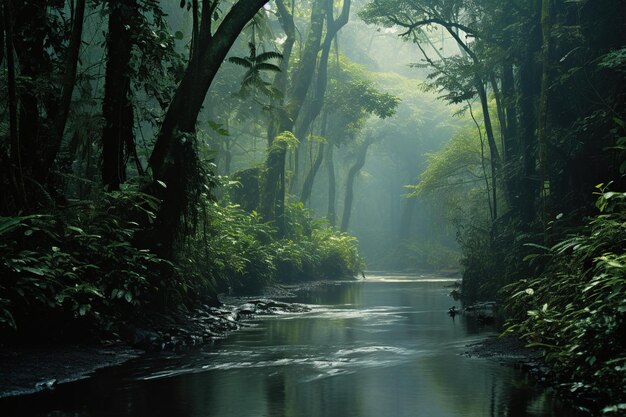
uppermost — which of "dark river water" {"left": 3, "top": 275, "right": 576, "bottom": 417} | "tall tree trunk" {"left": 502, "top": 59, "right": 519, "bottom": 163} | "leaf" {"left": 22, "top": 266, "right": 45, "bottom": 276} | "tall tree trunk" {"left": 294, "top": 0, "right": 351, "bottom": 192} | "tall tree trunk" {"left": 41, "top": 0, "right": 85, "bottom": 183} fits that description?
"tall tree trunk" {"left": 294, "top": 0, "right": 351, "bottom": 192}

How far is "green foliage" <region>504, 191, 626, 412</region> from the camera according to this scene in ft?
17.9

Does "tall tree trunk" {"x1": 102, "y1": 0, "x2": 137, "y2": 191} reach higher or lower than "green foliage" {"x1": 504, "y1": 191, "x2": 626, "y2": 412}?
higher

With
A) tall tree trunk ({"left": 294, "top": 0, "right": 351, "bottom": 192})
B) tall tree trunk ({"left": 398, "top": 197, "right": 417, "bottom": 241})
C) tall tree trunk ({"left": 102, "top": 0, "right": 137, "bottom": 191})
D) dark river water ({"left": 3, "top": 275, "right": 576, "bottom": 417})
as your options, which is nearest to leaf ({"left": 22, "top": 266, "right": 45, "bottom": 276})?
dark river water ({"left": 3, "top": 275, "right": 576, "bottom": 417})

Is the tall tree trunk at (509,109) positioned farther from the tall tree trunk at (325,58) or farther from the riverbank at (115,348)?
the tall tree trunk at (325,58)

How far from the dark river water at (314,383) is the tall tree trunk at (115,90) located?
3.02 metres

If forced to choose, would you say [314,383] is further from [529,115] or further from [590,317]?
[529,115]

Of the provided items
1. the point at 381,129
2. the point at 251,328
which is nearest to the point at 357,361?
the point at 251,328

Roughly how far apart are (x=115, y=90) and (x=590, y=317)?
23.0ft

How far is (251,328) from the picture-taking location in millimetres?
11336

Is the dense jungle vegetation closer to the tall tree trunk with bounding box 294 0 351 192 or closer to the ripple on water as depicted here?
the ripple on water

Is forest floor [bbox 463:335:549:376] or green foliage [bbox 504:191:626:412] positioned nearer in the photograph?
green foliage [bbox 504:191:626:412]

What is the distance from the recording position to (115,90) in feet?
31.3

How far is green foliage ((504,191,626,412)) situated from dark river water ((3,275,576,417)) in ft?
1.25

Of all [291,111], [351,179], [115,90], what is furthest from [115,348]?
[351,179]
